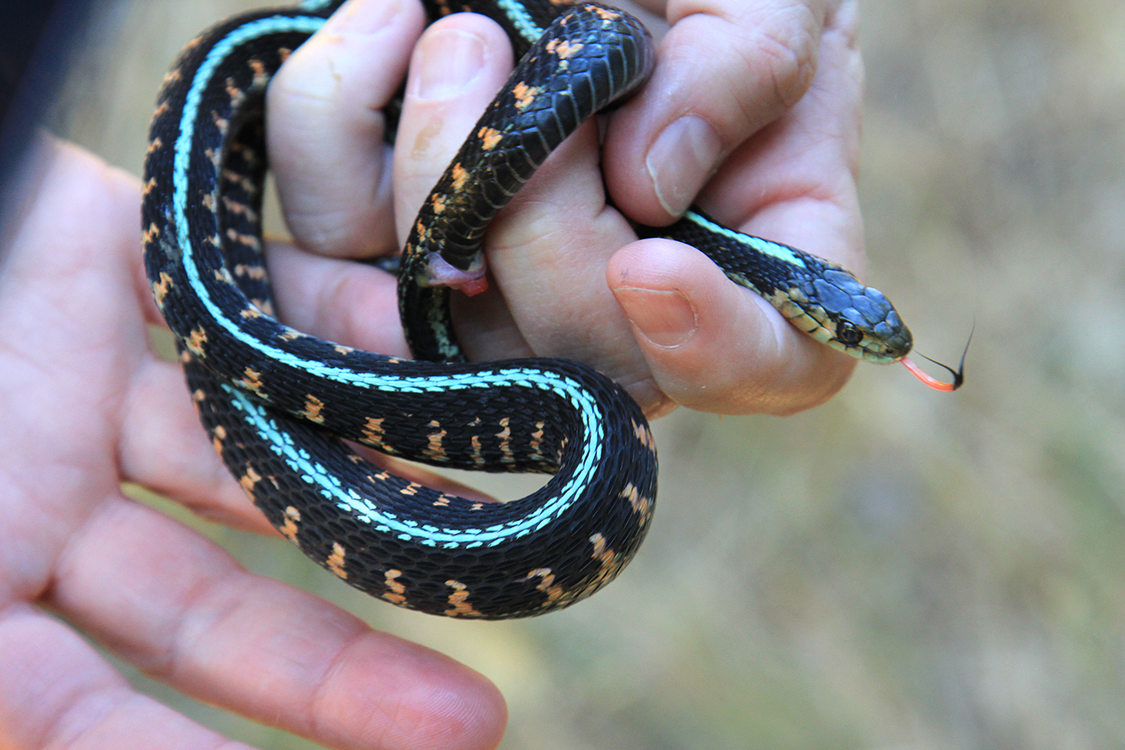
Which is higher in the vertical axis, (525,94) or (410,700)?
(525,94)

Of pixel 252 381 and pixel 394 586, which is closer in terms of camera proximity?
pixel 394 586

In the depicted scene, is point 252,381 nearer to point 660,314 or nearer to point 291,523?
point 291,523

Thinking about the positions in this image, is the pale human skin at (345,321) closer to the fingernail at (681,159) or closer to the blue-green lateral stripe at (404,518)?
the fingernail at (681,159)

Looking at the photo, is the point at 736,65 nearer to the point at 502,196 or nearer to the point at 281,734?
the point at 502,196

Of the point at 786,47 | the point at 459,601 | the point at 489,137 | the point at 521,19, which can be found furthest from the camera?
the point at 521,19

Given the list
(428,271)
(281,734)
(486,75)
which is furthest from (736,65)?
(281,734)

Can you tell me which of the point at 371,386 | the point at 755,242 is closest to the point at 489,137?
the point at 371,386
